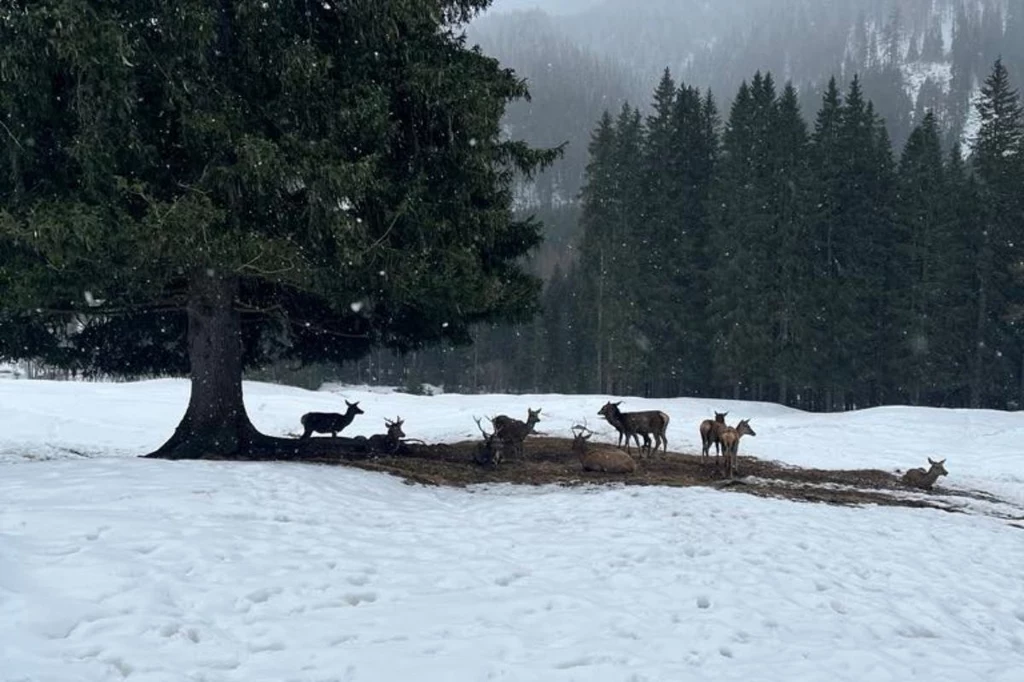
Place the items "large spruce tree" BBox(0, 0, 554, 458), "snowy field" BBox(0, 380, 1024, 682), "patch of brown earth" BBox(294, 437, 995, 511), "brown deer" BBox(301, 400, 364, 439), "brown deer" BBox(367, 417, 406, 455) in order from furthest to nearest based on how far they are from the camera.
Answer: "brown deer" BBox(301, 400, 364, 439) < "brown deer" BBox(367, 417, 406, 455) < "patch of brown earth" BBox(294, 437, 995, 511) < "large spruce tree" BBox(0, 0, 554, 458) < "snowy field" BBox(0, 380, 1024, 682)

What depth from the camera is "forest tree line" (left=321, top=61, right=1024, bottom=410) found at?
3894cm

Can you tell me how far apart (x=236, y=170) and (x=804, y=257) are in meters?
36.2

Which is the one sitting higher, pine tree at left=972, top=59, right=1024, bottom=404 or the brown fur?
pine tree at left=972, top=59, right=1024, bottom=404

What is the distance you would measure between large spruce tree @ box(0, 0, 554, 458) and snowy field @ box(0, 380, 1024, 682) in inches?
109

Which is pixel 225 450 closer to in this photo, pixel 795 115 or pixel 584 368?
pixel 795 115

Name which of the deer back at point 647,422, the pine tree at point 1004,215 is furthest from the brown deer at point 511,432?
the pine tree at point 1004,215

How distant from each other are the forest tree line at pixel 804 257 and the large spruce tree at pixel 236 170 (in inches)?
1183

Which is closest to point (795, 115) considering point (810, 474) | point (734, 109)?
point (734, 109)

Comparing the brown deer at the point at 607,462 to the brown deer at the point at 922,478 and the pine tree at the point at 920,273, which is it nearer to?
the brown deer at the point at 922,478

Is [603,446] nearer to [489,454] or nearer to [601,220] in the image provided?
[489,454]

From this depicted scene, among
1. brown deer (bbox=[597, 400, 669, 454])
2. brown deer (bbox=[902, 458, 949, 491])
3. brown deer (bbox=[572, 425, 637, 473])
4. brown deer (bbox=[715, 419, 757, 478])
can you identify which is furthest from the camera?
brown deer (bbox=[597, 400, 669, 454])

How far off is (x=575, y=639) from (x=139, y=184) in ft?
25.9

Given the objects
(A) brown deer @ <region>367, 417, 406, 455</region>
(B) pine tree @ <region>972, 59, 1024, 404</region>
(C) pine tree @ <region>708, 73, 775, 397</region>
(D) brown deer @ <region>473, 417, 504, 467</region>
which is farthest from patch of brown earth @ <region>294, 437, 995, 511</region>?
(B) pine tree @ <region>972, 59, 1024, 404</region>

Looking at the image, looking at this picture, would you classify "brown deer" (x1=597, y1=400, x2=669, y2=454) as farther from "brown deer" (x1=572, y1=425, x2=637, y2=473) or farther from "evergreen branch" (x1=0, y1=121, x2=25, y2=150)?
"evergreen branch" (x1=0, y1=121, x2=25, y2=150)
